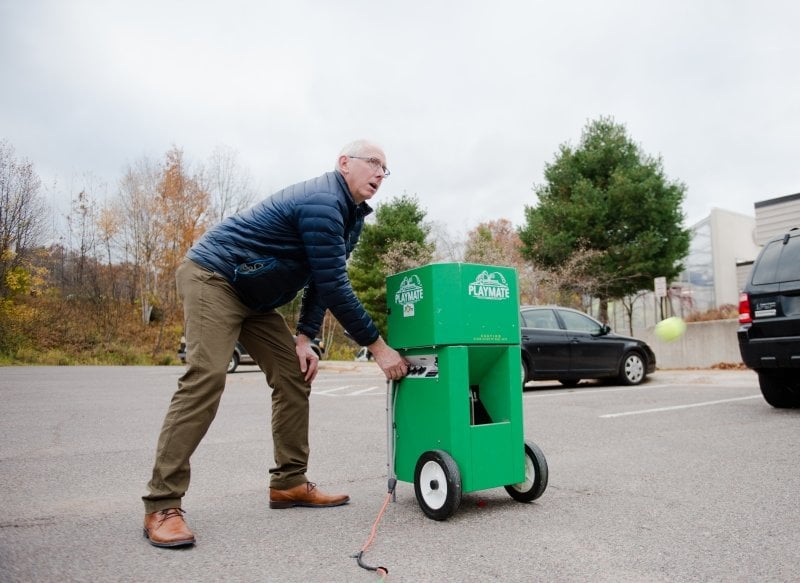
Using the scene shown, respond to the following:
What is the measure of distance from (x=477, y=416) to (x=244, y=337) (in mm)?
1403

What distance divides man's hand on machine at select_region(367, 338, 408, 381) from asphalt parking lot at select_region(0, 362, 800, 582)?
75cm

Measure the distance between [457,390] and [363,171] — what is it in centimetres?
122

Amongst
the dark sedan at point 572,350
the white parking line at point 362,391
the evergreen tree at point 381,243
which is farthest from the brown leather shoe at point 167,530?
the evergreen tree at point 381,243

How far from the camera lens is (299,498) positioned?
343cm

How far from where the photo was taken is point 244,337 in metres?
3.40

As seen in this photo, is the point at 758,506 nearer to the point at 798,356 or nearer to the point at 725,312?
the point at 798,356

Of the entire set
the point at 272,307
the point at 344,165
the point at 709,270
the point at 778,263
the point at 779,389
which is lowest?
the point at 779,389

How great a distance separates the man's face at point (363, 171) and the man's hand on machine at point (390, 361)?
0.79 metres

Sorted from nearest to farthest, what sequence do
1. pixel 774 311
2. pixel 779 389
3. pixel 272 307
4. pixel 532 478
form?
pixel 272 307 < pixel 532 478 < pixel 774 311 < pixel 779 389

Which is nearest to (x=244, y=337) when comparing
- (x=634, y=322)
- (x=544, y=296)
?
(x=544, y=296)

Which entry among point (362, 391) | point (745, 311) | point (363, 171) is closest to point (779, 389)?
point (745, 311)

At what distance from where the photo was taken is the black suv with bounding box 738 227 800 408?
635 cm

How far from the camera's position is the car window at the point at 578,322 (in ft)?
36.0

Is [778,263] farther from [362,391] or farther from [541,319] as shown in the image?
[362,391]
